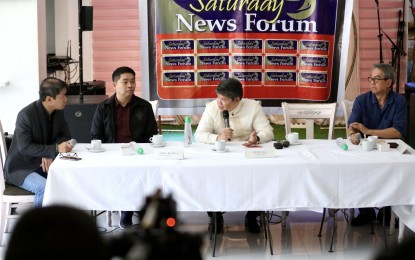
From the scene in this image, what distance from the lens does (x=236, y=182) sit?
4.60 meters

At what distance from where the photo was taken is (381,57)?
966cm

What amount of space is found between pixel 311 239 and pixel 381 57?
16.3ft

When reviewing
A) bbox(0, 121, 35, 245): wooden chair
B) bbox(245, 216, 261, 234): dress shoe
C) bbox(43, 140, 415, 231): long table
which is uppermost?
bbox(43, 140, 415, 231): long table

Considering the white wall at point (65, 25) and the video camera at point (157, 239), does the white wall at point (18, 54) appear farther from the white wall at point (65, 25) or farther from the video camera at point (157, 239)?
the video camera at point (157, 239)

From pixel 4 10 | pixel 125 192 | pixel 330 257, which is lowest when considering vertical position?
pixel 330 257

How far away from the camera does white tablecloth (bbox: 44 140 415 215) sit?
4.58 metres

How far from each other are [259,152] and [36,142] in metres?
1.60

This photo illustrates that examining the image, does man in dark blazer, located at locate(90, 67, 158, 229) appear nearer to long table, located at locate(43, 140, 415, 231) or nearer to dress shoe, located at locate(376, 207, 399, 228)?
long table, located at locate(43, 140, 415, 231)

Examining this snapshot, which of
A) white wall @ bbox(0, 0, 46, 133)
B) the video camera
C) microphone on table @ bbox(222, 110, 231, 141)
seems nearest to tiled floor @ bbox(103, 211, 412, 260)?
microphone on table @ bbox(222, 110, 231, 141)

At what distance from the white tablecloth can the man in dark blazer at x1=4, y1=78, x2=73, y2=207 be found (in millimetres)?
386

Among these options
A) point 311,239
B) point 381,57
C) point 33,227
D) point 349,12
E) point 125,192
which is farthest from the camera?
point 381,57

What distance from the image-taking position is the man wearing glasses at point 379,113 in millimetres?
5609

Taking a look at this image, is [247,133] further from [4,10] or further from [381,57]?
[381,57]

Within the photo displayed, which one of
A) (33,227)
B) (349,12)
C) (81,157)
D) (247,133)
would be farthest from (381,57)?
(33,227)
